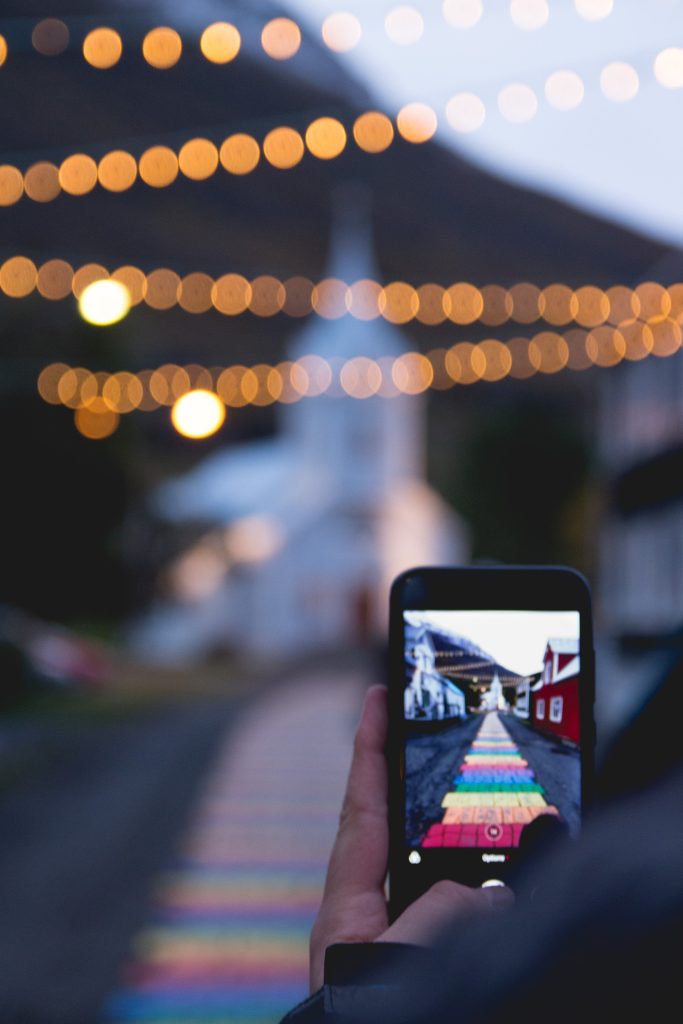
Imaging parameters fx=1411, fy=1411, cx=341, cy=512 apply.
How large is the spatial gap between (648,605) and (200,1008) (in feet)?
54.6

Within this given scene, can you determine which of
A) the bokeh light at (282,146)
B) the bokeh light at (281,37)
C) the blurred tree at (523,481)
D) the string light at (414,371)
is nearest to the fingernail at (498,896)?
the bokeh light at (281,37)

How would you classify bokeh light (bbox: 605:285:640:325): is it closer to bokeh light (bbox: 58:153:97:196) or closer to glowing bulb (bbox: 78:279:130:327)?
bokeh light (bbox: 58:153:97:196)

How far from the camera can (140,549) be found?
1622 inches

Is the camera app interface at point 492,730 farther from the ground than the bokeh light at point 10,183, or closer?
closer

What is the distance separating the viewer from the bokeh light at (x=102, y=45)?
10641 millimetres

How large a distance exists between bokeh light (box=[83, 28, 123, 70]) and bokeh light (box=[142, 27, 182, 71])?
304 millimetres

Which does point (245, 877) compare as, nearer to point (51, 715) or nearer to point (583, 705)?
point (583, 705)

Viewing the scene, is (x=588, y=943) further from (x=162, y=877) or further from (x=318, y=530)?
(x=318, y=530)

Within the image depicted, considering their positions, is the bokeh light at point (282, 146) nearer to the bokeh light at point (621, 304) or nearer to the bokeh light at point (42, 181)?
the bokeh light at point (42, 181)

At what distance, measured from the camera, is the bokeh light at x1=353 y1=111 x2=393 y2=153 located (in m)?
11.2

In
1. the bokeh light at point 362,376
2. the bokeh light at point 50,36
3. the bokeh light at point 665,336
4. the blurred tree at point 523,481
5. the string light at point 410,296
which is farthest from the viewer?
the blurred tree at point 523,481

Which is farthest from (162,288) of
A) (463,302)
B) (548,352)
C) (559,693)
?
(559,693)

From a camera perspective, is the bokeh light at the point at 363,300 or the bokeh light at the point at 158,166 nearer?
the bokeh light at the point at 158,166

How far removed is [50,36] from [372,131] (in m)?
2.59
